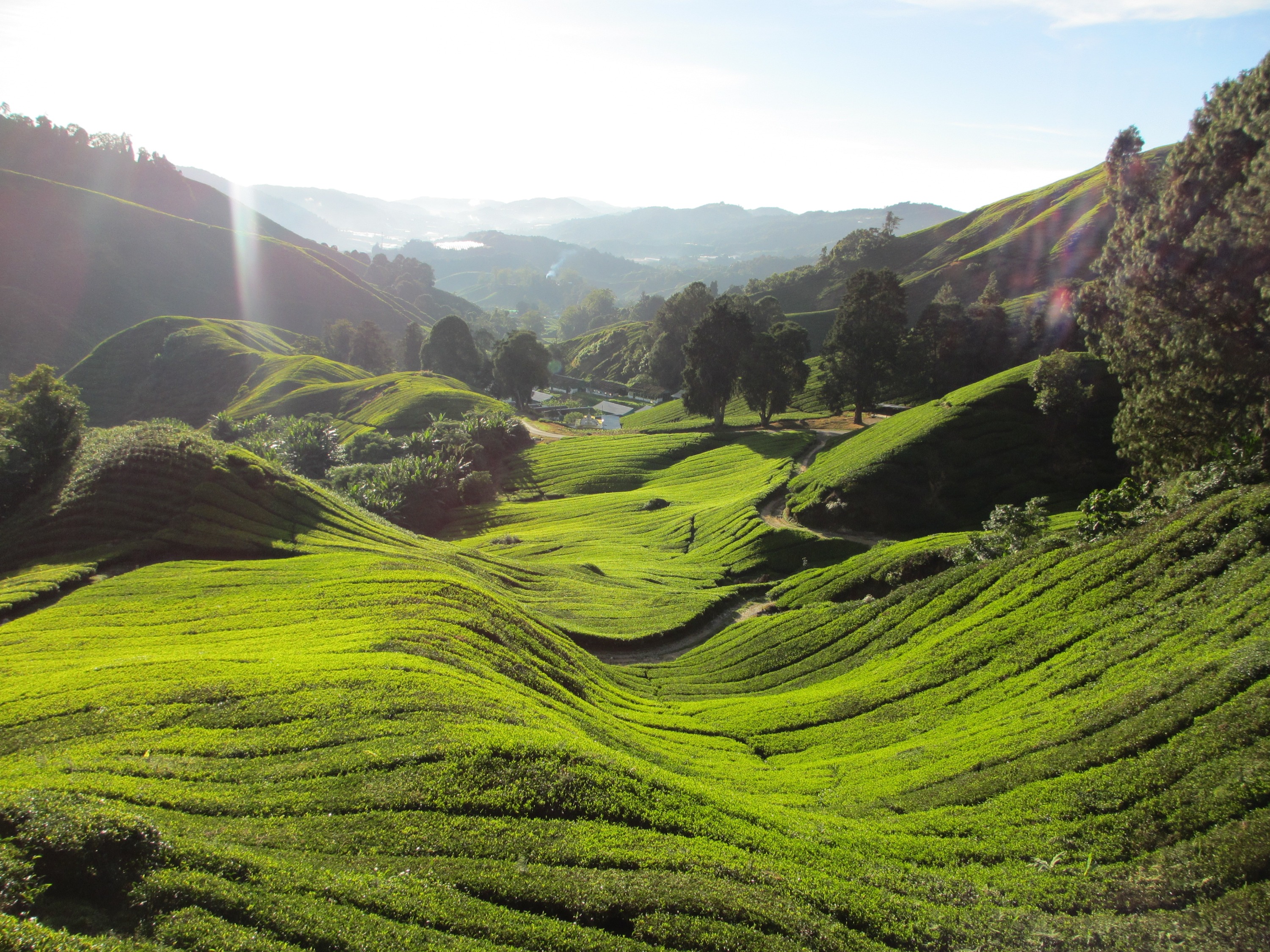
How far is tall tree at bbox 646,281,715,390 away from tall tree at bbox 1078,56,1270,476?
73222mm

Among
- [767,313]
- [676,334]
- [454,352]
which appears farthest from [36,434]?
[767,313]

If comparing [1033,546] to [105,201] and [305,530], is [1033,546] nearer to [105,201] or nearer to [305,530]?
[305,530]

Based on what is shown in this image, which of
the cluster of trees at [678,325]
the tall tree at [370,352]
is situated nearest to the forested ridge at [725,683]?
the cluster of trees at [678,325]

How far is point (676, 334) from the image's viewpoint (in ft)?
326

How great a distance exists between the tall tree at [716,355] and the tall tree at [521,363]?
3560cm

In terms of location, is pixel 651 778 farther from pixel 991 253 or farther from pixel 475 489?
pixel 991 253

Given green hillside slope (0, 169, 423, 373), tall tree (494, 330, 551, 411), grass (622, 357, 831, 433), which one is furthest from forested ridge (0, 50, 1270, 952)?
green hillside slope (0, 169, 423, 373)

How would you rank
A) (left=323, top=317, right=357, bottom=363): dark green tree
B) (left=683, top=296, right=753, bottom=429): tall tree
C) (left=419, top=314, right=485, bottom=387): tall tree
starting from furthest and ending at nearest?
(left=323, top=317, right=357, bottom=363): dark green tree
(left=419, top=314, right=485, bottom=387): tall tree
(left=683, top=296, right=753, bottom=429): tall tree

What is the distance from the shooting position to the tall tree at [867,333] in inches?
2112

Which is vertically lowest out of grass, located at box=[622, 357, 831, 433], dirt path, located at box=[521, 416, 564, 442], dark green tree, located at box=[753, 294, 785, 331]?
dirt path, located at box=[521, 416, 564, 442]

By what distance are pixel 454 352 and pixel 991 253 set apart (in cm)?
10196

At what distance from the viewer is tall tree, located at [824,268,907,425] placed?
53656 mm

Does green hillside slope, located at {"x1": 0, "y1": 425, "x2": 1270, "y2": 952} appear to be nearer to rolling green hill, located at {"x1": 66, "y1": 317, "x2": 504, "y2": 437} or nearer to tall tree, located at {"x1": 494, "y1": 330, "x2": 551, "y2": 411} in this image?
rolling green hill, located at {"x1": 66, "y1": 317, "x2": 504, "y2": 437}

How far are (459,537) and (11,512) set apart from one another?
27.0 meters
